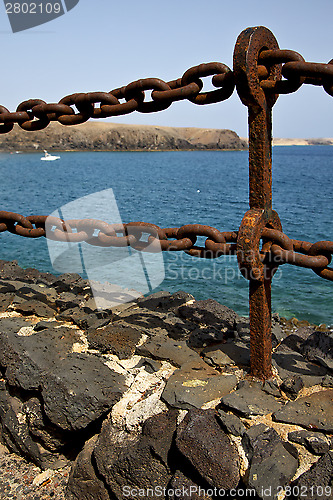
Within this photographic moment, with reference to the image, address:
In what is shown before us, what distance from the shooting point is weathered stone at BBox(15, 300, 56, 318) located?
3.87m

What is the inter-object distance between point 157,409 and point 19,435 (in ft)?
3.84

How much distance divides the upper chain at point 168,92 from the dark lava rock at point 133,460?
1.77 meters

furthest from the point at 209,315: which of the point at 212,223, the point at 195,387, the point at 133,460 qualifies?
the point at 212,223

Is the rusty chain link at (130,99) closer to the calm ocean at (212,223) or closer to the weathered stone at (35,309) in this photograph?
the weathered stone at (35,309)

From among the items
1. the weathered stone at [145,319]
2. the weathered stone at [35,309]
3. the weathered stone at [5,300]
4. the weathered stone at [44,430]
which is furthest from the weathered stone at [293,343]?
the weathered stone at [5,300]

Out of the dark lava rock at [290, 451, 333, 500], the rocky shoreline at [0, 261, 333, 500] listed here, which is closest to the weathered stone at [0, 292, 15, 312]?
the rocky shoreline at [0, 261, 333, 500]

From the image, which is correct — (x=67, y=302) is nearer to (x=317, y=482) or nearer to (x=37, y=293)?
(x=37, y=293)

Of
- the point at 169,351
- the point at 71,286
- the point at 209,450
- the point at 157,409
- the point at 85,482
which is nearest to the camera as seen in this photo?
the point at 209,450

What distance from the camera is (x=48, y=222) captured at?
3.15 meters

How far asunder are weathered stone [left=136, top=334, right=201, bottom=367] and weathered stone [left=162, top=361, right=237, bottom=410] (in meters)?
0.15

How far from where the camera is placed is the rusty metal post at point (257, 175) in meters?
2.24

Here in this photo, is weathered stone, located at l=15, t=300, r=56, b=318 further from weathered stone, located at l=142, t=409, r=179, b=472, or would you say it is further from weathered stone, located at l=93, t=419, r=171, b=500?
weathered stone, located at l=142, t=409, r=179, b=472

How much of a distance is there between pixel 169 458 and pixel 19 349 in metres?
1.34

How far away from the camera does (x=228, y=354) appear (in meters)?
3.04
